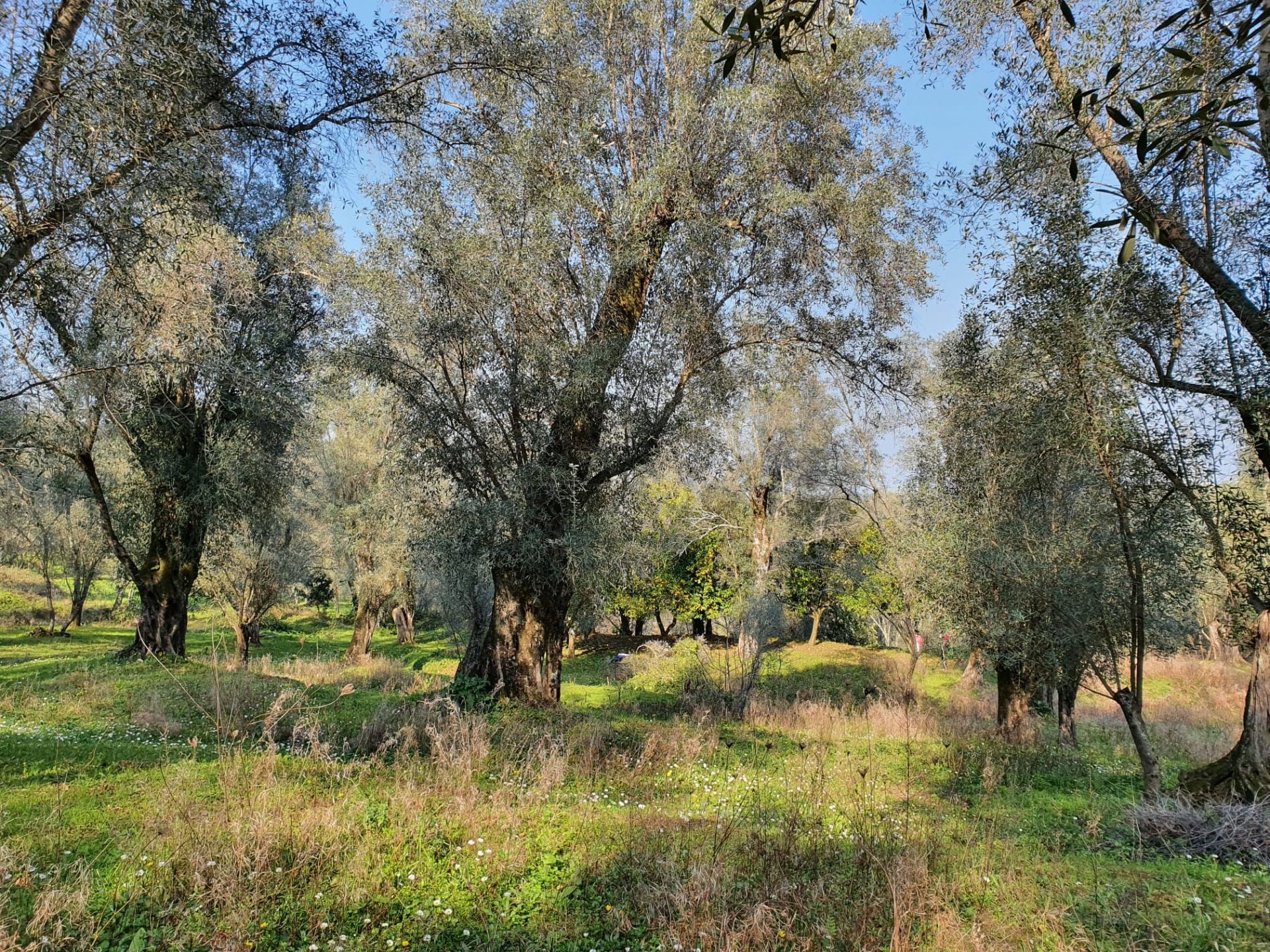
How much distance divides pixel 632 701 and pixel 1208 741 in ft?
42.1

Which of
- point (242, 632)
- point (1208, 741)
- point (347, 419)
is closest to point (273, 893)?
point (1208, 741)

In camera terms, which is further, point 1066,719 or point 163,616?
point 163,616

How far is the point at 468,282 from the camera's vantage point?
37.8 ft

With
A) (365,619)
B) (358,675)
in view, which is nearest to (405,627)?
(365,619)

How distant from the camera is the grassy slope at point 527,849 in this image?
4.24 meters

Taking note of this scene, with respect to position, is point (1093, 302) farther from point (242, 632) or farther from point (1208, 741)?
point (242, 632)

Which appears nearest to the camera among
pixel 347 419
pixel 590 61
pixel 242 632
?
pixel 590 61

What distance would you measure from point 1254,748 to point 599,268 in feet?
37.4

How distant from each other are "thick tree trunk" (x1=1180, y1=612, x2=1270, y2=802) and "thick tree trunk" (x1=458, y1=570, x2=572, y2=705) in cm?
979

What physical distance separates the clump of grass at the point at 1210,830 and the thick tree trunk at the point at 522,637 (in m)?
8.88

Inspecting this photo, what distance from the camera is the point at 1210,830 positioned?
23.4 feet

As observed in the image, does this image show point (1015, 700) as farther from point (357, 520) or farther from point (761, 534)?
point (357, 520)

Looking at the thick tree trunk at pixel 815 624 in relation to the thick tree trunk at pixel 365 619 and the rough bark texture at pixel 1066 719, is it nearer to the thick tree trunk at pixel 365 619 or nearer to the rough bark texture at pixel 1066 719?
the rough bark texture at pixel 1066 719

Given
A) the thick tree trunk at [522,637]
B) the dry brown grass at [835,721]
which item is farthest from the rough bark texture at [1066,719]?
the thick tree trunk at [522,637]
